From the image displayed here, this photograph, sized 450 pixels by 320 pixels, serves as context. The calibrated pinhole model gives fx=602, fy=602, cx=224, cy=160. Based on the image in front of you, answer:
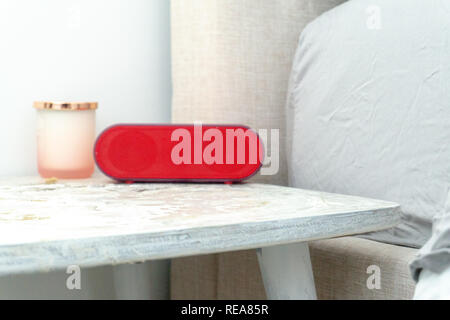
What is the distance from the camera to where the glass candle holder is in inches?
37.2

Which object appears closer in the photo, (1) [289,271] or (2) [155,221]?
(2) [155,221]

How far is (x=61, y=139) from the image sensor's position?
3.11 ft

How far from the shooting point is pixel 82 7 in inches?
41.3

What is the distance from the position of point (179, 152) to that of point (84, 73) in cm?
32

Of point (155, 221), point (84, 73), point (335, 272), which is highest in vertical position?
point (84, 73)

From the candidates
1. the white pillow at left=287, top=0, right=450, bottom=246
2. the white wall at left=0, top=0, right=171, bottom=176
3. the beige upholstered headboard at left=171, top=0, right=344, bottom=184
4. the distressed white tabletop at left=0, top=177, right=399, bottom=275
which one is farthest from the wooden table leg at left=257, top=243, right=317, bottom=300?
the white wall at left=0, top=0, right=171, bottom=176

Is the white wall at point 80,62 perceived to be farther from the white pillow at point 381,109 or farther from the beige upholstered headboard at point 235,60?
the white pillow at point 381,109

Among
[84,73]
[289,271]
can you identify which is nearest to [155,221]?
[289,271]

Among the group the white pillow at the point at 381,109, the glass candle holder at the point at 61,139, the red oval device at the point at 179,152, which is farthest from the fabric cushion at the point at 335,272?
the glass candle holder at the point at 61,139

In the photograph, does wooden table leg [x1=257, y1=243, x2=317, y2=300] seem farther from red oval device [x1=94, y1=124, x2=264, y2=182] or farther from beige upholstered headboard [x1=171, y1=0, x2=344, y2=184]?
A: beige upholstered headboard [x1=171, y1=0, x2=344, y2=184]

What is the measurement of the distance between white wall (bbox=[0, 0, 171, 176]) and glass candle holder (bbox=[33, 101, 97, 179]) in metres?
0.07

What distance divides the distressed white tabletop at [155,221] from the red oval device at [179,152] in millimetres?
42

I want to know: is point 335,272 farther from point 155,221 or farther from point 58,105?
point 58,105

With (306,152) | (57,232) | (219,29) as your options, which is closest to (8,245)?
(57,232)
